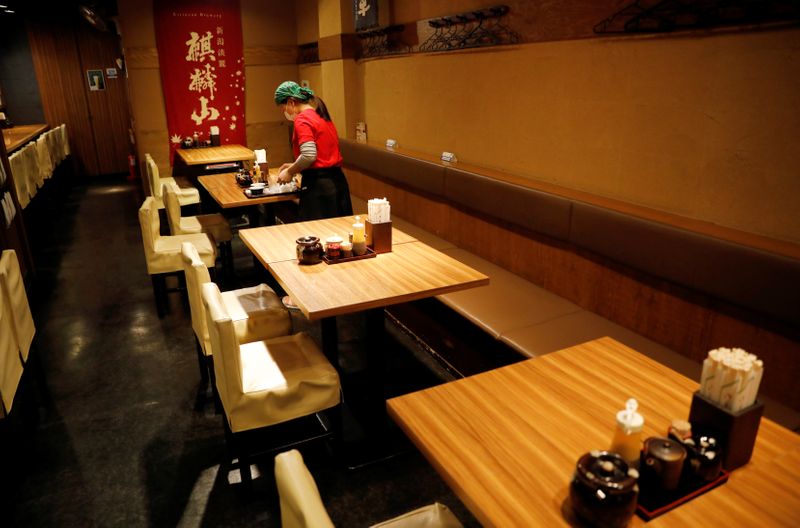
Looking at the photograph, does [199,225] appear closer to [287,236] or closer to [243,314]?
[287,236]

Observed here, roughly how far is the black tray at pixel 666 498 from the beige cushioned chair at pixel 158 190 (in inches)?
190

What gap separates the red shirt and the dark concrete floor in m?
1.27

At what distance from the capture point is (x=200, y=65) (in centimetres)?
765

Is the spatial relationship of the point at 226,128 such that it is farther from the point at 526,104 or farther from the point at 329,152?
the point at 526,104

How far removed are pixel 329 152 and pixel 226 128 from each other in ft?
15.4

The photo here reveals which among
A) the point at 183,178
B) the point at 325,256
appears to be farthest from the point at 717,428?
the point at 183,178

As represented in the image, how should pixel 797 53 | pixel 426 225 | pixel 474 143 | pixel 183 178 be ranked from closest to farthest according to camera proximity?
pixel 797 53 → pixel 474 143 → pixel 426 225 → pixel 183 178

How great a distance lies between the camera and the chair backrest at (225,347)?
199 centimetres

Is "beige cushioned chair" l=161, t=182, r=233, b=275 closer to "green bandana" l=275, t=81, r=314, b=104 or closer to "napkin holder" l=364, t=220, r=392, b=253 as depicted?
"green bandana" l=275, t=81, r=314, b=104

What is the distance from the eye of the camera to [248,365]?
2.34 meters

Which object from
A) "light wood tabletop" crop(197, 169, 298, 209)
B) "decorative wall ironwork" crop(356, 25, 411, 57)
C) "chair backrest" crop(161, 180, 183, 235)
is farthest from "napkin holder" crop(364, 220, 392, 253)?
"decorative wall ironwork" crop(356, 25, 411, 57)

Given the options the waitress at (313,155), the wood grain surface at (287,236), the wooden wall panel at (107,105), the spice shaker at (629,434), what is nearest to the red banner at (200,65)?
the wooden wall panel at (107,105)

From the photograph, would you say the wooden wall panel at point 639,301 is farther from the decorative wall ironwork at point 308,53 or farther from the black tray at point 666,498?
the decorative wall ironwork at point 308,53

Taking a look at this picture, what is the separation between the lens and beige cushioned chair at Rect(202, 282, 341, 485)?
6.73 ft
